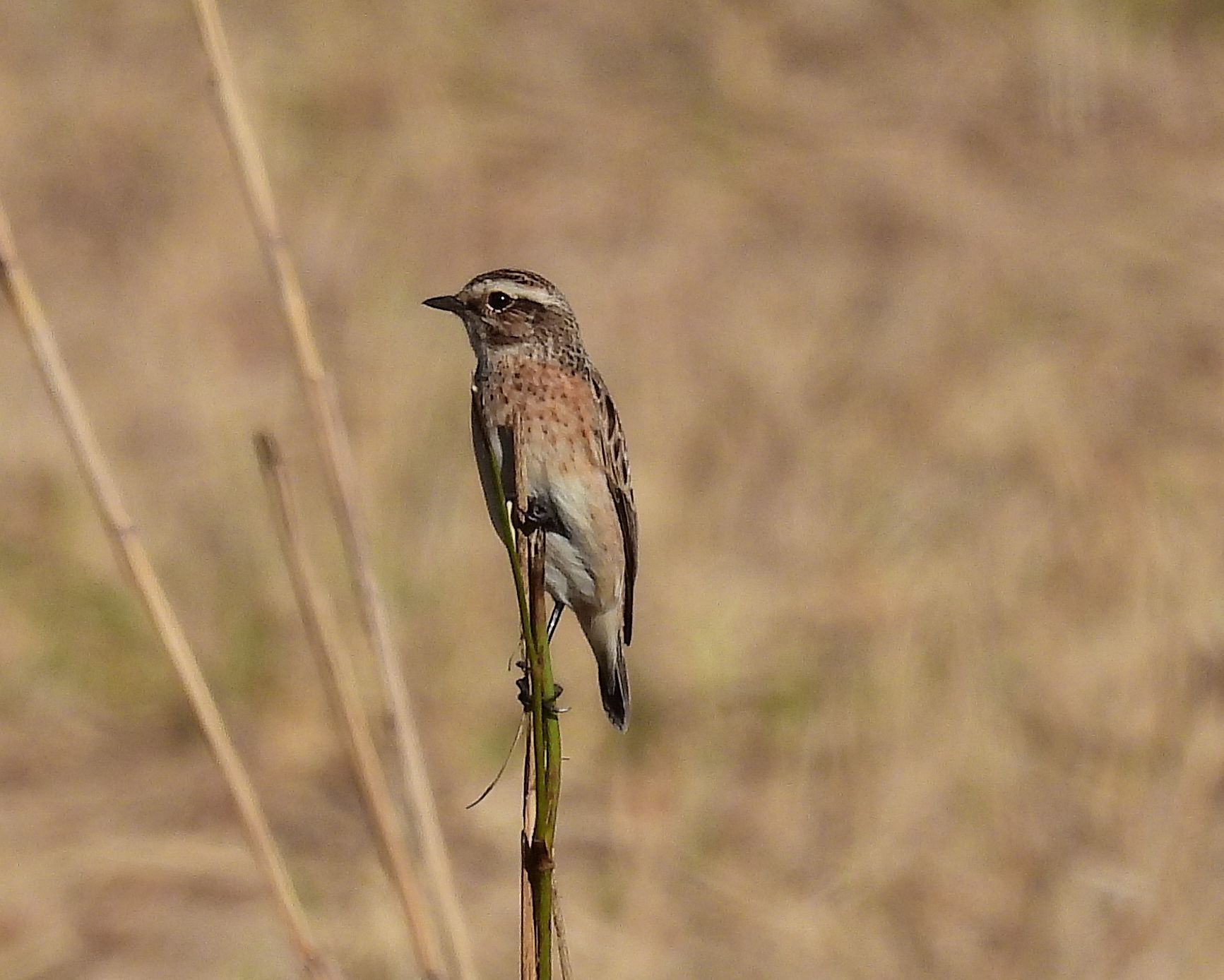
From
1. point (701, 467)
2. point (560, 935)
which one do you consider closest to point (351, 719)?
point (560, 935)

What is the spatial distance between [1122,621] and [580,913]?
2.62m

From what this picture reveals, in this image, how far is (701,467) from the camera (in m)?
8.68

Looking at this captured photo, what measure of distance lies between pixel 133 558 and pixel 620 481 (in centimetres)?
129

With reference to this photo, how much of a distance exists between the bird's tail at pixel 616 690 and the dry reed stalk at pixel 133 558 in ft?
3.13

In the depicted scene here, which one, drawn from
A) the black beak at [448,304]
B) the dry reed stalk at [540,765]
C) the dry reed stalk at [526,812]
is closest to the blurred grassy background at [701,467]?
the black beak at [448,304]

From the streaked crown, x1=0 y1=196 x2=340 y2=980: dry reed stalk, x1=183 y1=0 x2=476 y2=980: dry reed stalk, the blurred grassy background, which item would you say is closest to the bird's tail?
the streaked crown

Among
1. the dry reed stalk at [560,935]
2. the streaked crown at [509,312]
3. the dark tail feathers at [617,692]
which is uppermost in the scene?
the streaked crown at [509,312]

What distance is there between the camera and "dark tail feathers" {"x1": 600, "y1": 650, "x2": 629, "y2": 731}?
3.18 meters

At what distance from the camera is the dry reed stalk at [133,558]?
2137mm

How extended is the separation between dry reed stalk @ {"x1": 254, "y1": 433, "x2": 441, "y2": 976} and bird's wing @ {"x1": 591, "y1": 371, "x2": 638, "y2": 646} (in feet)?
3.51

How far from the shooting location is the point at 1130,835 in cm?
759

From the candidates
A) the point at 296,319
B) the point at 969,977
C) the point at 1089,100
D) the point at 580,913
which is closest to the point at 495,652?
the point at 580,913

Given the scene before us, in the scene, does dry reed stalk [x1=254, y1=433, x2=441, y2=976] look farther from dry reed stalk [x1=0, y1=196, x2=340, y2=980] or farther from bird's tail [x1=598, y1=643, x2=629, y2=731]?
bird's tail [x1=598, y1=643, x2=629, y2=731]

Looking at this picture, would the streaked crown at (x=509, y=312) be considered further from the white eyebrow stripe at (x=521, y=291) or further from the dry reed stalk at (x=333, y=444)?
the dry reed stalk at (x=333, y=444)
